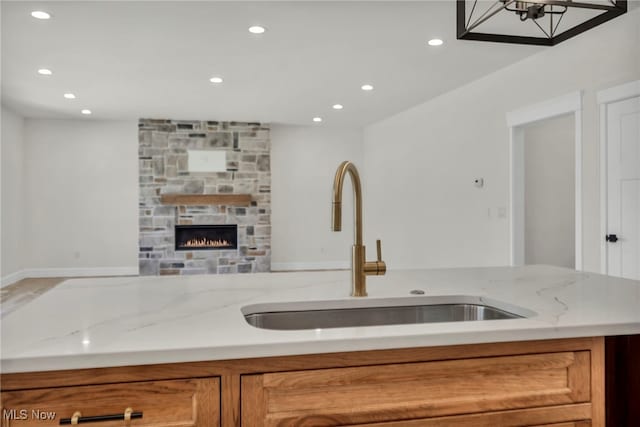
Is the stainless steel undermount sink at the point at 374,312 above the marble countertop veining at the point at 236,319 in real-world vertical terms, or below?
below

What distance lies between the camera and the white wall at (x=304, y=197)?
28.1 feet

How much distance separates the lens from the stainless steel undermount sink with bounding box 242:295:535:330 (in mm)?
1377

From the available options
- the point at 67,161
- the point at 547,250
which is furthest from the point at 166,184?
the point at 547,250

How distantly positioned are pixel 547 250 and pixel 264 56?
3.77 m

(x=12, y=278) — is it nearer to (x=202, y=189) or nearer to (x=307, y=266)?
(x=202, y=189)

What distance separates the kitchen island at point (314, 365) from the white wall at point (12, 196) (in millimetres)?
6720

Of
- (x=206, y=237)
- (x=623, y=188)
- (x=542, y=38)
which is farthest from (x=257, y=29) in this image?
(x=206, y=237)

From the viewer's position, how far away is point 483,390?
3.55 feet

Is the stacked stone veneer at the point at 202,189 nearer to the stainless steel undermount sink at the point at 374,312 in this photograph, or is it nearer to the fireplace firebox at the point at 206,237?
the fireplace firebox at the point at 206,237

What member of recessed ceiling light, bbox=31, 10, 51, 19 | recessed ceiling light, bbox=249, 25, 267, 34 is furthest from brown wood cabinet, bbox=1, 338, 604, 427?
recessed ceiling light, bbox=31, 10, 51, 19

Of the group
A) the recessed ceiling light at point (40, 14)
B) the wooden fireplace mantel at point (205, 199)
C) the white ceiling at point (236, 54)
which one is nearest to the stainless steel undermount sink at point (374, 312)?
the white ceiling at point (236, 54)

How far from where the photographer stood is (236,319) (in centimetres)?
116
